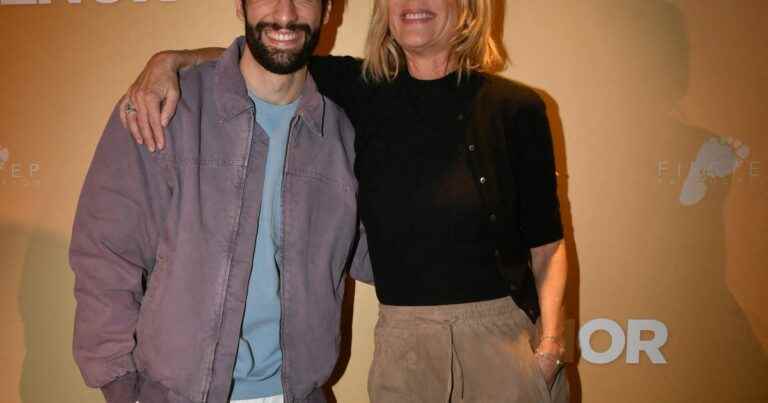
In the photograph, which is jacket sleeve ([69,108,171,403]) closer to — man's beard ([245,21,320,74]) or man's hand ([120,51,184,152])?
man's hand ([120,51,184,152])

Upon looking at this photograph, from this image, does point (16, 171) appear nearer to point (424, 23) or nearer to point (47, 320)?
point (47, 320)

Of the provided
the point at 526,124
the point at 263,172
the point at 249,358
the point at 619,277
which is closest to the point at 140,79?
the point at 263,172

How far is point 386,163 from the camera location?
75.6 inches

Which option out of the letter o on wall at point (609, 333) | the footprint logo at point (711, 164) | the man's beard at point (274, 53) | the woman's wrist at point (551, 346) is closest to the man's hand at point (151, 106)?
the man's beard at point (274, 53)

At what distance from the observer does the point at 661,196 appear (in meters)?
2.60

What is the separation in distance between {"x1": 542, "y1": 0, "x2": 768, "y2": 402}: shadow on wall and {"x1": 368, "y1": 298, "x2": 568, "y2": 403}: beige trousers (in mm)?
909

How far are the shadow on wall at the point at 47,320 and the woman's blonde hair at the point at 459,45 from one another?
4.80 ft

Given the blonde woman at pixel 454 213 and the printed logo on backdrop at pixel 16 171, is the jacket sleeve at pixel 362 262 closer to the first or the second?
the blonde woman at pixel 454 213

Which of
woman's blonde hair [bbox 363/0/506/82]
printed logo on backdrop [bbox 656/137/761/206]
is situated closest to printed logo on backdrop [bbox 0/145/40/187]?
woman's blonde hair [bbox 363/0/506/82]

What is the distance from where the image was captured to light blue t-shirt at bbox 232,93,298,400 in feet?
5.96

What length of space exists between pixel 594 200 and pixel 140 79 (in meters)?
1.74

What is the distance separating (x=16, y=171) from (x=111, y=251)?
1.10m

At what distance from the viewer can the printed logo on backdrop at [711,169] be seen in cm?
258

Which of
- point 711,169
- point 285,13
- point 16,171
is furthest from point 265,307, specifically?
point 711,169
